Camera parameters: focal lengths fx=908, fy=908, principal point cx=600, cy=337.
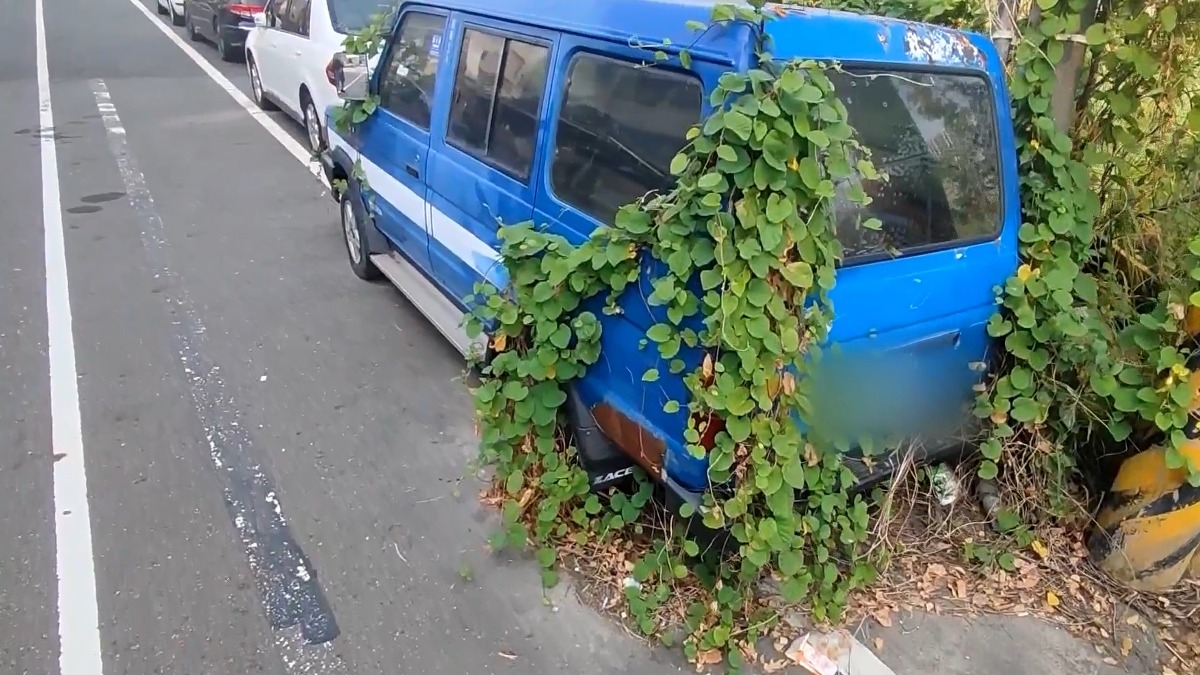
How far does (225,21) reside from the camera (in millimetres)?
13578

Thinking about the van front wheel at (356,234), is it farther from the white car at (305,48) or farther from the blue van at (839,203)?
the blue van at (839,203)

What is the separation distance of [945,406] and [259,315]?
4.09 meters

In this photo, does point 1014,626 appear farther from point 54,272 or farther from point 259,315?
point 54,272

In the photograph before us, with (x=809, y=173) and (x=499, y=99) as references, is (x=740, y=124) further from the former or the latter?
(x=499, y=99)

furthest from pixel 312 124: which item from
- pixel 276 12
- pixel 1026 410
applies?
pixel 1026 410

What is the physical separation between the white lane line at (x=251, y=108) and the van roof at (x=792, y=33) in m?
4.32

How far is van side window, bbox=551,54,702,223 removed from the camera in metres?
2.84

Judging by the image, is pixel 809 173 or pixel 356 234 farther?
pixel 356 234

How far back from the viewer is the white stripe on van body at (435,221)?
13.1ft

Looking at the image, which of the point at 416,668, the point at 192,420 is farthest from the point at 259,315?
the point at 416,668

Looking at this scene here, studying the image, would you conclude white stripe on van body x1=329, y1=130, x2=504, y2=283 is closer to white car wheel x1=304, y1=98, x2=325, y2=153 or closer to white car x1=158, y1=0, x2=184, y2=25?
white car wheel x1=304, y1=98, x2=325, y2=153

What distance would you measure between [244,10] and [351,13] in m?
5.89

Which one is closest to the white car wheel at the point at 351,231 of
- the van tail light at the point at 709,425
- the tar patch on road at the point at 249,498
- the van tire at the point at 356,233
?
the van tire at the point at 356,233

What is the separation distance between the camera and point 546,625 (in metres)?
3.22
